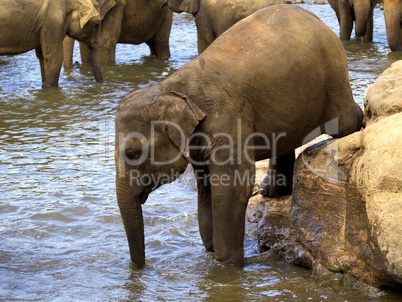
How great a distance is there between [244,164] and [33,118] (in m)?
4.96

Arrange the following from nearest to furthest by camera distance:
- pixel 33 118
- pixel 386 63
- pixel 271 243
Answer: pixel 271 243, pixel 33 118, pixel 386 63

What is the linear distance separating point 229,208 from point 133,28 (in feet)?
27.3

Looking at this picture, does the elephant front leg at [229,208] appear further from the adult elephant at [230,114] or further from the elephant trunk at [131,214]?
the elephant trunk at [131,214]

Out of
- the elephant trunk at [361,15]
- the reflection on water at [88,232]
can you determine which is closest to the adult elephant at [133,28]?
the reflection on water at [88,232]

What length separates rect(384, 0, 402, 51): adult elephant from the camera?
10.8 m

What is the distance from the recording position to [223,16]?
31.7ft

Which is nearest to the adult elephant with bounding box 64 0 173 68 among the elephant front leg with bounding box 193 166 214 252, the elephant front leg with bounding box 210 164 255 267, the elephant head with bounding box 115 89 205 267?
the elephant front leg with bounding box 193 166 214 252

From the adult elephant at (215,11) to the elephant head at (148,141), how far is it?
5846 millimetres

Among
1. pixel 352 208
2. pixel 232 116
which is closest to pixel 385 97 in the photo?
pixel 352 208

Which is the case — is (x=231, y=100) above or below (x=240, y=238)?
above

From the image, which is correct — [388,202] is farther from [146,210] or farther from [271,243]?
[146,210]

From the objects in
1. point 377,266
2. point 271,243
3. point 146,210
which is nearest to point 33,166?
point 146,210

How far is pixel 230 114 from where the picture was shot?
3.96 m

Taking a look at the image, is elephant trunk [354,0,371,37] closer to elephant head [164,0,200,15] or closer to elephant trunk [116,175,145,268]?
elephant head [164,0,200,15]
